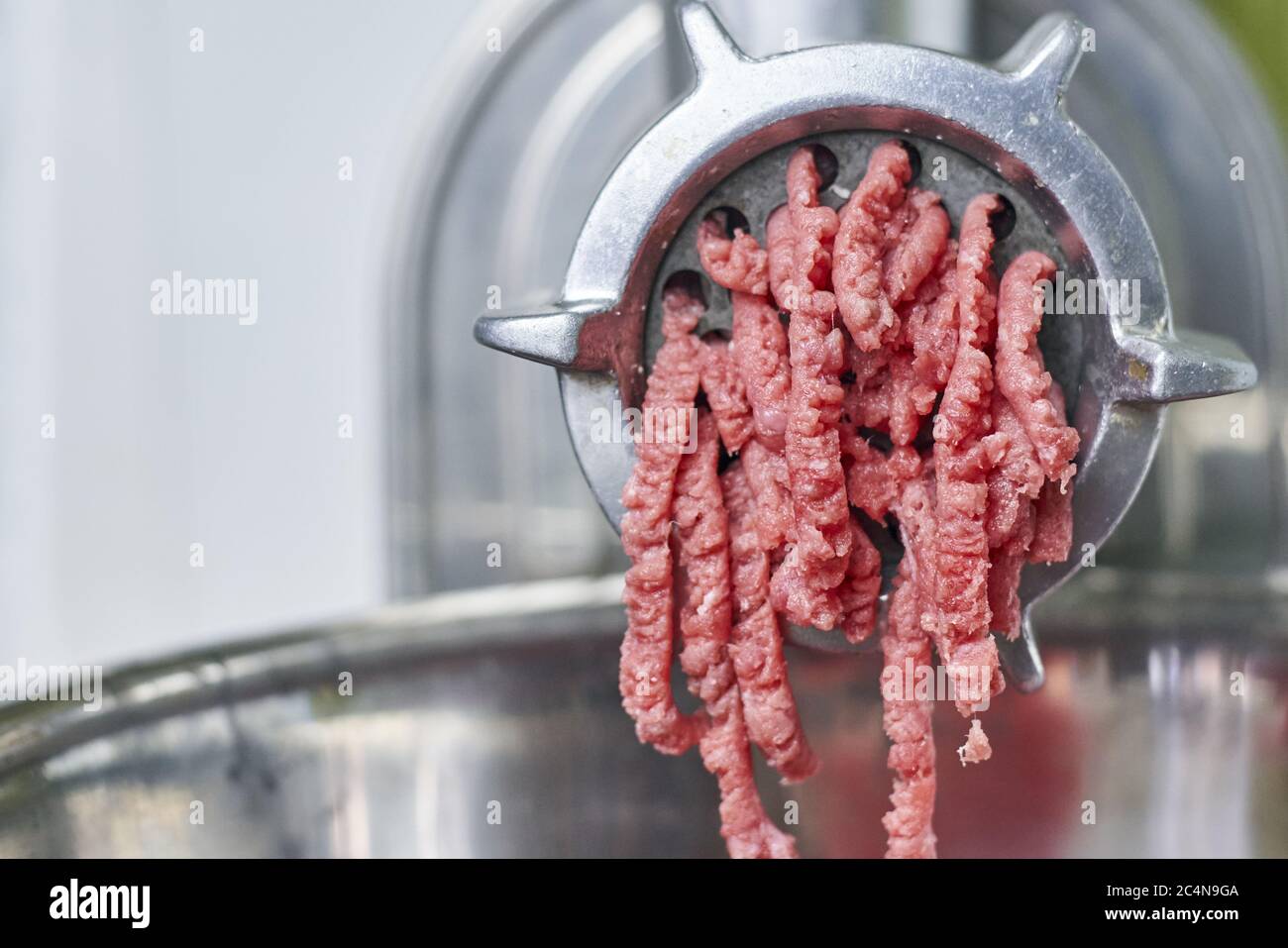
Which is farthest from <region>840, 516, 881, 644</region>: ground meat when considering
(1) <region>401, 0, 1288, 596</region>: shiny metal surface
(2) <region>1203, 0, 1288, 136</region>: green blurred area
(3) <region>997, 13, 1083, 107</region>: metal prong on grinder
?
(2) <region>1203, 0, 1288, 136</region>: green blurred area

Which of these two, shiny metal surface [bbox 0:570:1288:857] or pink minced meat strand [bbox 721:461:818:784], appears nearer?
pink minced meat strand [bbox 721:461:818:784]

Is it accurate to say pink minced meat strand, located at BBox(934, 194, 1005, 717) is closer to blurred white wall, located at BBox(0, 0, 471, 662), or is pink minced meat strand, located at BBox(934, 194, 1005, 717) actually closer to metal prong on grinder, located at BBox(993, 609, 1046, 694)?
metal prong on grinder, located at BBox(993, 609, 1046, 694)

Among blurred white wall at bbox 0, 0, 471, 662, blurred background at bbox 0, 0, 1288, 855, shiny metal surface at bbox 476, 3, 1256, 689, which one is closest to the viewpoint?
shiny metal surface at bbox 476, 3, 1256, 689

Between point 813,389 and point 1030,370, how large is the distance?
0.10 m

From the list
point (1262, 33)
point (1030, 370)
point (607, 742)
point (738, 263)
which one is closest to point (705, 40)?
point (738, 263)

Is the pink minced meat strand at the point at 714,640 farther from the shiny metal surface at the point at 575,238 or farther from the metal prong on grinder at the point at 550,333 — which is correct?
the shiny metal surface at the point at 575,238

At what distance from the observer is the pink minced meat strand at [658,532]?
1.96 feet

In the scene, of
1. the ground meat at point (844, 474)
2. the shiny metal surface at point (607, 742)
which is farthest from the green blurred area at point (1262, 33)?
the ground meat at point (844, 474)

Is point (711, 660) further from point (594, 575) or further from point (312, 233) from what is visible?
point (312, 233)

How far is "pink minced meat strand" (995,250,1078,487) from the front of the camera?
1.80ft

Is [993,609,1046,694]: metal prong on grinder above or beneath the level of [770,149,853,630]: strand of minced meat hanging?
beneath

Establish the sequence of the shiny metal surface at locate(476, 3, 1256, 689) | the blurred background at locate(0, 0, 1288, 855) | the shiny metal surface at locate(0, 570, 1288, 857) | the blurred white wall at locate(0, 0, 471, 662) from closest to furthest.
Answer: the shiny metal surface at locate(476, 3, 1256, 689)
the shiny metal surface at locate(0, 570, 1288, 857)
the blurred background at locate(0, 0, 1288, 855)
the blurred white wall at locate(0, 0, 471, 662)

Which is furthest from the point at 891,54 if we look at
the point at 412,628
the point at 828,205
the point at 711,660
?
the point at 412,628

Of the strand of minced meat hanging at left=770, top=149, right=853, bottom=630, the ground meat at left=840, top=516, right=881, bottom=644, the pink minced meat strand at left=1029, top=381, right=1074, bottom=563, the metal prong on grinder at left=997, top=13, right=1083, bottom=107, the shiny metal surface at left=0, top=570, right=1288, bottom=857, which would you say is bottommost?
the shiny metal surface at left=0, top=570, right=1288, bottom=857
